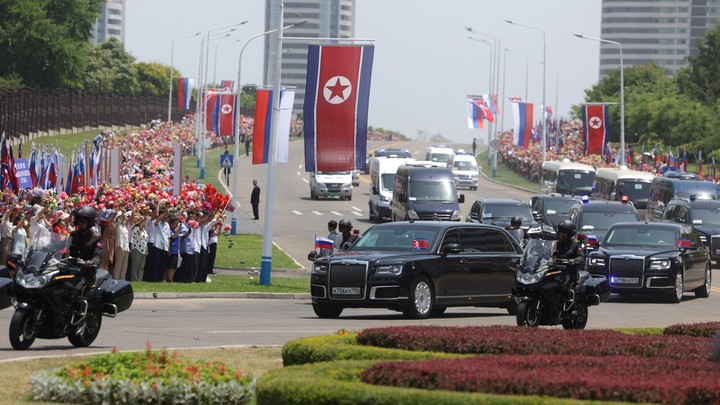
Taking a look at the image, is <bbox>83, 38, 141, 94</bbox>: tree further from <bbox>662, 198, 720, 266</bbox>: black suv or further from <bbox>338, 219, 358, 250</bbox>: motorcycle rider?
<bbox>338, 219, 358, 250</bbox>: motorcycle rider

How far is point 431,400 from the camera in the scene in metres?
9.58

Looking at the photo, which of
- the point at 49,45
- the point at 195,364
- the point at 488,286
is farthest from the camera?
the point at 49,45

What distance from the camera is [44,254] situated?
16.7 metres

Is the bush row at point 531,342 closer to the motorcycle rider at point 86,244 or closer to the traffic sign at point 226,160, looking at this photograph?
the motorcycle rider at point 86,244

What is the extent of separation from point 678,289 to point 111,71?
123 metres

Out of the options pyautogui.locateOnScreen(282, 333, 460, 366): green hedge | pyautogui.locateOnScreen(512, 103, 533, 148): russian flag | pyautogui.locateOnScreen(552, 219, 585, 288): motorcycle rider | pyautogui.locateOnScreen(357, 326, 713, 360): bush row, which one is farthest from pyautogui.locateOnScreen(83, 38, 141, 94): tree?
pyautogui.locateOnScreen(282, 333, 460, 366): green hedge

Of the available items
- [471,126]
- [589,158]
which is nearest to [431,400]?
[589,158]

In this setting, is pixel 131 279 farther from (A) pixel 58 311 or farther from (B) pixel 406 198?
(B) pixel 406 198

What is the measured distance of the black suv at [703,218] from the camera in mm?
42500

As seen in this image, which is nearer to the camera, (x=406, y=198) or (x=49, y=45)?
(x=406, y=198)

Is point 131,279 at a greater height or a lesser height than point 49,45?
lesser

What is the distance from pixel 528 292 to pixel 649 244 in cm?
1126

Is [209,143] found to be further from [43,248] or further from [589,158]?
[43,248]

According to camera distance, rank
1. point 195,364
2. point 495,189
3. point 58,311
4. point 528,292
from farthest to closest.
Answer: point 495,189, point 528,292, point 58,311, point 195,364
